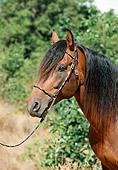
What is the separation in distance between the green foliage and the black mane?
1.63 meters

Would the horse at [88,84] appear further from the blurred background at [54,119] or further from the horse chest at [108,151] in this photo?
the blurred background at [54,119]

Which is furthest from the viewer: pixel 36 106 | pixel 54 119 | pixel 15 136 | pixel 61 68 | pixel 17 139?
pixel 15 136

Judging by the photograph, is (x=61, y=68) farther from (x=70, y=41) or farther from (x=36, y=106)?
(x=36, y=106)

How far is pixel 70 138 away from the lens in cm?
420

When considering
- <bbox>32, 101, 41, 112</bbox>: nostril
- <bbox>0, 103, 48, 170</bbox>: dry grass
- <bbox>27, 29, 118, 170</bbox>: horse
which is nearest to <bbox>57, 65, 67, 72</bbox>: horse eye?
<bbox>27, 29, 118, 170</bbox>: horse

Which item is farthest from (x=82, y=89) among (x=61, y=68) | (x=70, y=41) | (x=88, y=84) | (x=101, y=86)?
(x=70, y=41)

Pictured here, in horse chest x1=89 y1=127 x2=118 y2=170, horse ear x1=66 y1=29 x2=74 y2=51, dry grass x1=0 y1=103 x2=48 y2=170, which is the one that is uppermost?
horse ear x1=66 y1=29 x2=74 y2=51

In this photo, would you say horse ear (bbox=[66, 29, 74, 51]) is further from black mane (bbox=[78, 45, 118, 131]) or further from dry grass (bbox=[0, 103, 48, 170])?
dry grass (bbox=[0, 103, 48, 170])

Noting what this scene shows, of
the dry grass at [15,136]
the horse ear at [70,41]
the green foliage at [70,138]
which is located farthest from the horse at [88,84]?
the dry grass at [15,136]

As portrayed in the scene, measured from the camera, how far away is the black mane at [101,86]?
2.36 metres

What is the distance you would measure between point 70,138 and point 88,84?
210 cm

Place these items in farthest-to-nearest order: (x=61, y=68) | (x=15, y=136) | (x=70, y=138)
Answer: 1. (x=15, y=136)
2. (x=70, y=138)
3. (x=61, y=68)

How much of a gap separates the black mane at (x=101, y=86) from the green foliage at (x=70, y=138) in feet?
5.36

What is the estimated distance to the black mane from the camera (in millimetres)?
2357
